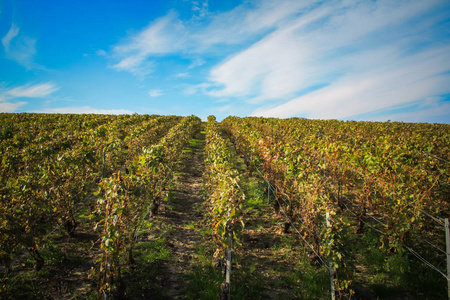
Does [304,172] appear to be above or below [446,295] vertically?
above

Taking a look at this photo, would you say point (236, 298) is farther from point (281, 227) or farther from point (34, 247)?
point (34, 247)

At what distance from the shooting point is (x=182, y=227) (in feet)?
20.5

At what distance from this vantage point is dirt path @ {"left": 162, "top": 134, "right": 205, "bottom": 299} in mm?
4289

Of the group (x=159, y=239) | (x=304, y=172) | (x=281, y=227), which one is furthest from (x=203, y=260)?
(x=304, y=172)

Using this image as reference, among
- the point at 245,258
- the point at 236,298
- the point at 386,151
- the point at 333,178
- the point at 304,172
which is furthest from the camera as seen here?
the point at 333,178

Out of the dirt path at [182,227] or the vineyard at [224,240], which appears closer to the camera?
the vineyard at [224,240]

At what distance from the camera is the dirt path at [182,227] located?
4289 millimetres

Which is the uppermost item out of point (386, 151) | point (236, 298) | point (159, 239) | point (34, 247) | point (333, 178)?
point (386, 151)

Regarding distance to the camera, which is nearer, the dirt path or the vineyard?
the vineyard

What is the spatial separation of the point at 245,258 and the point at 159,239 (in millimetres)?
2249

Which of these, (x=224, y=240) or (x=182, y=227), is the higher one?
(x=224, y=240)

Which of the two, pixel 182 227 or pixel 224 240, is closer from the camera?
pixel 224 240

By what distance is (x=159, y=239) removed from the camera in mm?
5570

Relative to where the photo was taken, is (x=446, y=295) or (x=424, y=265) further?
(x=424, y=265)
